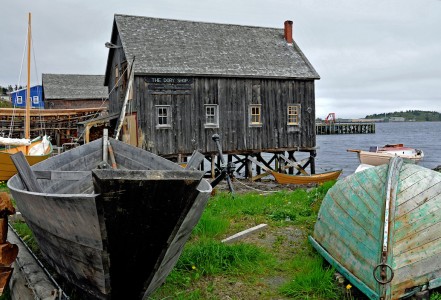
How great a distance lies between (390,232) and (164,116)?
47.8 feet

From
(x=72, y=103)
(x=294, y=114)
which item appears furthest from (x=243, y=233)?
(x=72, y=103)

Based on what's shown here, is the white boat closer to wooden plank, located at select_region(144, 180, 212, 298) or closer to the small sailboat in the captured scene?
the small sailboat

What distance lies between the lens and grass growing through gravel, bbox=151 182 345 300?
5254 mm

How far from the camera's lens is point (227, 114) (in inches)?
774

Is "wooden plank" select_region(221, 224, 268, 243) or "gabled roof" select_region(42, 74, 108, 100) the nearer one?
"wooden plank" select_region(221, 224, 268, 243)

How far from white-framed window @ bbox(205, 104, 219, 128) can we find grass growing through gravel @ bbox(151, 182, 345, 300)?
10.9 meters

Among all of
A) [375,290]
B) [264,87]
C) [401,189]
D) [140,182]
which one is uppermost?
[264,87]

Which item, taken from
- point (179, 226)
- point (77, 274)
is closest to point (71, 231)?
point (77, 274)

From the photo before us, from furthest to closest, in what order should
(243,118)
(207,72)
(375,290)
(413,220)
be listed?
(243,118)
(207,72)
(413,220)
(375,290)

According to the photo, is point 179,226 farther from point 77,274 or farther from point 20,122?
point 20,122

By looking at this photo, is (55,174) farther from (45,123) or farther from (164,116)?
(45,123)

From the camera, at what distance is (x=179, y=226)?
13.5 ft

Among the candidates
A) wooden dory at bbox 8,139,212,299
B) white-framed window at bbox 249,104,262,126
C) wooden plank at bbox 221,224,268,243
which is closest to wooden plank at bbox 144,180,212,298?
wooden dory at bbox 8,139,212,299

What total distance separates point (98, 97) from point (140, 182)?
4699cm
